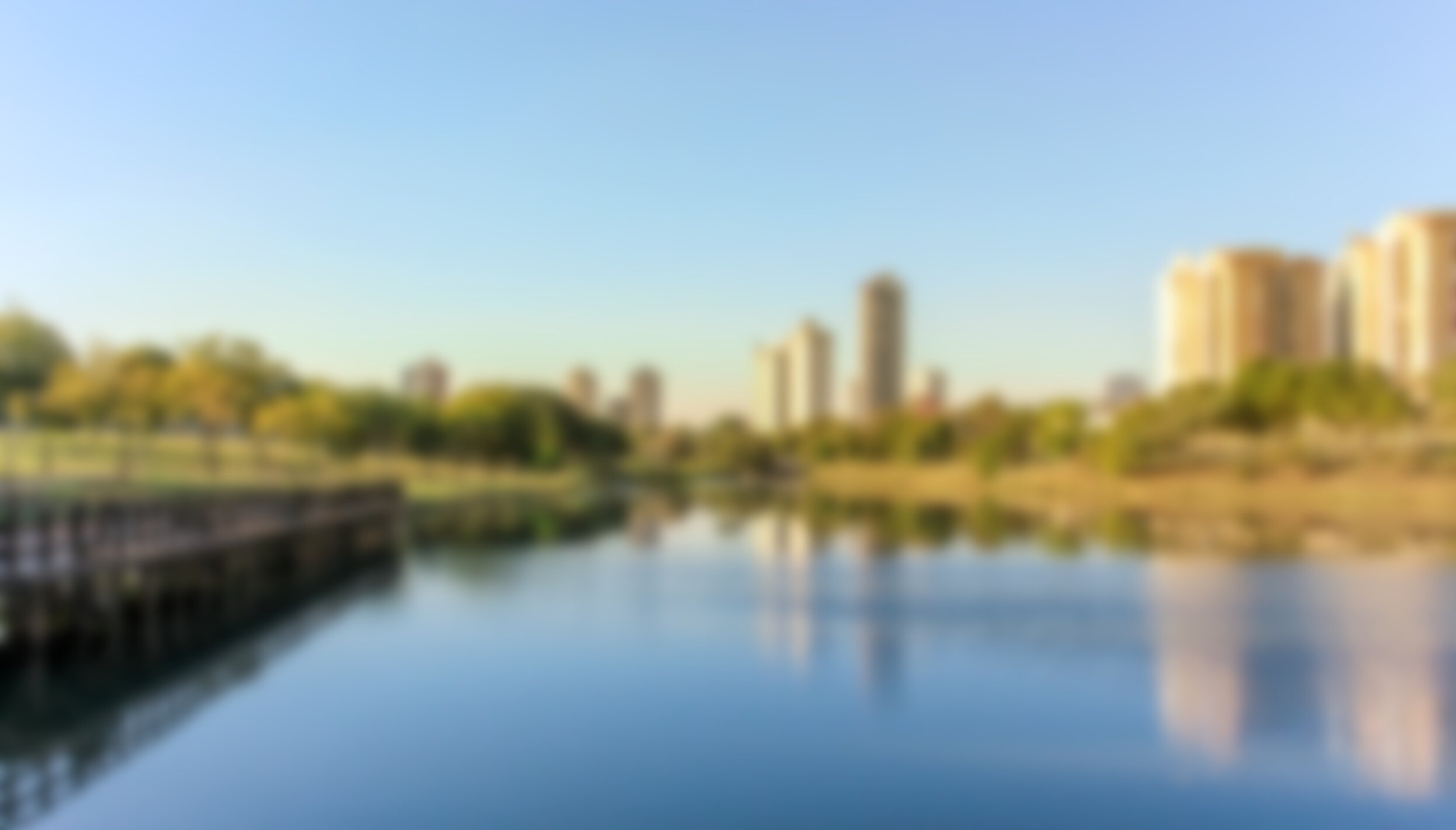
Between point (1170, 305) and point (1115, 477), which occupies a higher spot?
point (1170, 305)

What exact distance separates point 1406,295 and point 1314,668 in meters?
77.4

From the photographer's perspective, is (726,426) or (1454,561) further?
(726,426)

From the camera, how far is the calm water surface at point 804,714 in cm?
1532

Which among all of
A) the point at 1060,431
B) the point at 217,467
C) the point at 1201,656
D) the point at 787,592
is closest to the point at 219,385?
the point at 217,467

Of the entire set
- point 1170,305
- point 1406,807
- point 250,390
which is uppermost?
point 1170,305

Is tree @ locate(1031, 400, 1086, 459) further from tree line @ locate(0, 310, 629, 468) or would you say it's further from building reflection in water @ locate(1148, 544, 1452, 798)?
building reflection in water @ locate(1148, 544, 1452, 798)

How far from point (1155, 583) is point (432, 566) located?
64.6ft

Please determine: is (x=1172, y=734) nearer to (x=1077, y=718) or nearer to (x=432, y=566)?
(x=1077, y=718)

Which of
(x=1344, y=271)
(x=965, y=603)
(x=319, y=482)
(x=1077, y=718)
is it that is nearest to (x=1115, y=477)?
(x=1344, y=271)

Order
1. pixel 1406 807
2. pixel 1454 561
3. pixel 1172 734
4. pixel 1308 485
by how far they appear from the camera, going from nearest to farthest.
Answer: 1. pixel 1406 807
2. pixel 1172 734
3. pixel 1454 561
4. pixel 1308 485

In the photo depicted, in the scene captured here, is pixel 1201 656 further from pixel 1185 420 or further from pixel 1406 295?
pixel 1406 295

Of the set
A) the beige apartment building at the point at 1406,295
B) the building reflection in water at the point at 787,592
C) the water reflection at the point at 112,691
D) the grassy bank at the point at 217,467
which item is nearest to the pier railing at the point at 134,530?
the water reflection at the point at 112,691

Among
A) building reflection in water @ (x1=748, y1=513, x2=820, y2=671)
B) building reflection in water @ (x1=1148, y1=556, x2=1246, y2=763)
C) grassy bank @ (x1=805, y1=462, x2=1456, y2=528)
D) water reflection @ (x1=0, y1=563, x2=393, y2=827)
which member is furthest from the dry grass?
water reflection @ (x1=0, y1=563, x2=393, y2=827)

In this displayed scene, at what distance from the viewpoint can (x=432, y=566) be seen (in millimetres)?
42375
